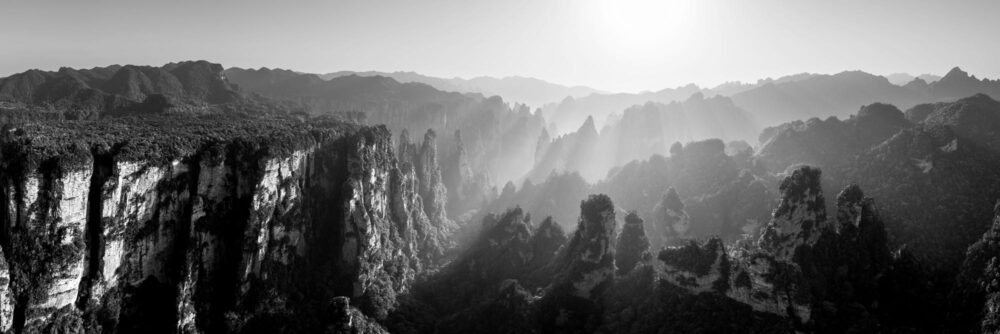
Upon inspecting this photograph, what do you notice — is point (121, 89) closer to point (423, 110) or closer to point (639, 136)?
point (423, 110)

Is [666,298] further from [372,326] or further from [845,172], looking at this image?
[845,172]

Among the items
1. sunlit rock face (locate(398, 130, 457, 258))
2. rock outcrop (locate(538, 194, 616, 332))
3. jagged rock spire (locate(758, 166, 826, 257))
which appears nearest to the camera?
rock outcrop (locate(538, 194, 616, 332))

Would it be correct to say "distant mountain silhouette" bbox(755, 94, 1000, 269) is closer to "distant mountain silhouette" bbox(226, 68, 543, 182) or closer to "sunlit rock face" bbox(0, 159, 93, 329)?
"sunlit rock face" bbox(0, 159, 93, 329)

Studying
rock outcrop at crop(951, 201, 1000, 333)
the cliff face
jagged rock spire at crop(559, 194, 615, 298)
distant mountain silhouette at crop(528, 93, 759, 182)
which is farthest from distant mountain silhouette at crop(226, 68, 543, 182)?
rock outcrop at crop(951, 201, 1000, 333)

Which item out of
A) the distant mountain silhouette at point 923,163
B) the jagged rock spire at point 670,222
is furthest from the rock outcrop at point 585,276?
the distant mountain silhouette at point 923,163

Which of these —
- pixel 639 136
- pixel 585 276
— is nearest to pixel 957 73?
pixel 639 136

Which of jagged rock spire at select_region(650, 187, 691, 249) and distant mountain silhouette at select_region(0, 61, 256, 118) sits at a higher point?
distant mountain silhouette at select_region(0, 61, 256, 118)
